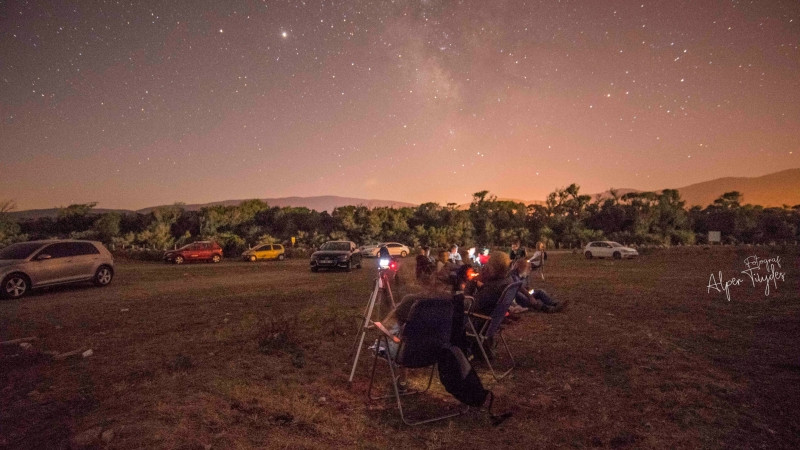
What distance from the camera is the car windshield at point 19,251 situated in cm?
1234

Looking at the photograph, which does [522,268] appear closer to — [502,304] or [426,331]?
[502,304]

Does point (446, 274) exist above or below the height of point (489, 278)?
below

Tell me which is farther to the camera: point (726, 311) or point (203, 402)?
point (726, 311)

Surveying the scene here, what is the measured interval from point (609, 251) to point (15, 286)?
110ft

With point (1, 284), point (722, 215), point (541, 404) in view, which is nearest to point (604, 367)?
point (541, 404)

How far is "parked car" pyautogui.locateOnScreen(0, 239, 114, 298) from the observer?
12039 mm

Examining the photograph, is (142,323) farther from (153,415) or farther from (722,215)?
(722,215)

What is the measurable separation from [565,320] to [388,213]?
5328 cm

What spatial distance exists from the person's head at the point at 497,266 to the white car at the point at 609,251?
A: 29.6 m

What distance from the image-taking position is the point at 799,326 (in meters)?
7.68

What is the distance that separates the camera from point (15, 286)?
12.1 metres

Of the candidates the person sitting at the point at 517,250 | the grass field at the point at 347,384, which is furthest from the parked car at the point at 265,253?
the person sitting at the point at 517,250

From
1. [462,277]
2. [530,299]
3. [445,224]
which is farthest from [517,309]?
[445,224]

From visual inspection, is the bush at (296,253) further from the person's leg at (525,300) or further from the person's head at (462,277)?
the person's head at (462,277)
